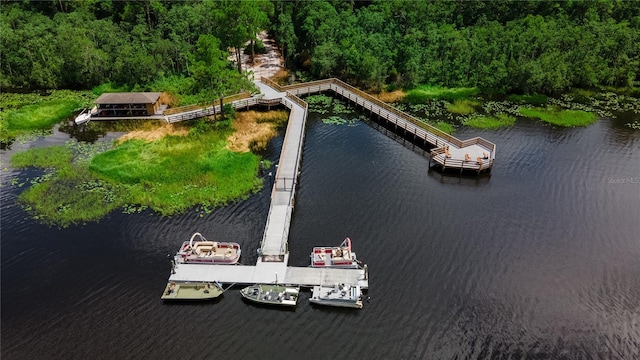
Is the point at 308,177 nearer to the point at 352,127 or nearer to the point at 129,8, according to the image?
the point at 352,127

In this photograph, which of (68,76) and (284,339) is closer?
(284,339)

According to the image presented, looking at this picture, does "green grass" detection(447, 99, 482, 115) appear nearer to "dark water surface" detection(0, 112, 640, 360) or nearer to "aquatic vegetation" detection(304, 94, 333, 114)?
"dark water surface" detection(0, 112, 640, 360)

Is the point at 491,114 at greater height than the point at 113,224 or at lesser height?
greater

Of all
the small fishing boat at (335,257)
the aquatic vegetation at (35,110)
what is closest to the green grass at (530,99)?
the small fishing boat at (335,257)

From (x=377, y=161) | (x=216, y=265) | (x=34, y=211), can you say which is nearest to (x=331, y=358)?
(x=216, y=265)

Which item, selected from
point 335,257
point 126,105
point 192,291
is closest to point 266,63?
point 126,105

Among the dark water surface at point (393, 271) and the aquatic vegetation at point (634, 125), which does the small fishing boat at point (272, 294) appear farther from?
the aquatic vegetation at point (634, 125)

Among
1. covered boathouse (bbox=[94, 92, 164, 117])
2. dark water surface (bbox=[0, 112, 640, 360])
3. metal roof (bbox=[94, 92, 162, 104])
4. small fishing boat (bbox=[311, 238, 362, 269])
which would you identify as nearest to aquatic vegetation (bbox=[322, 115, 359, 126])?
dark water surface (bbox=[0, 112, 640, 360])
